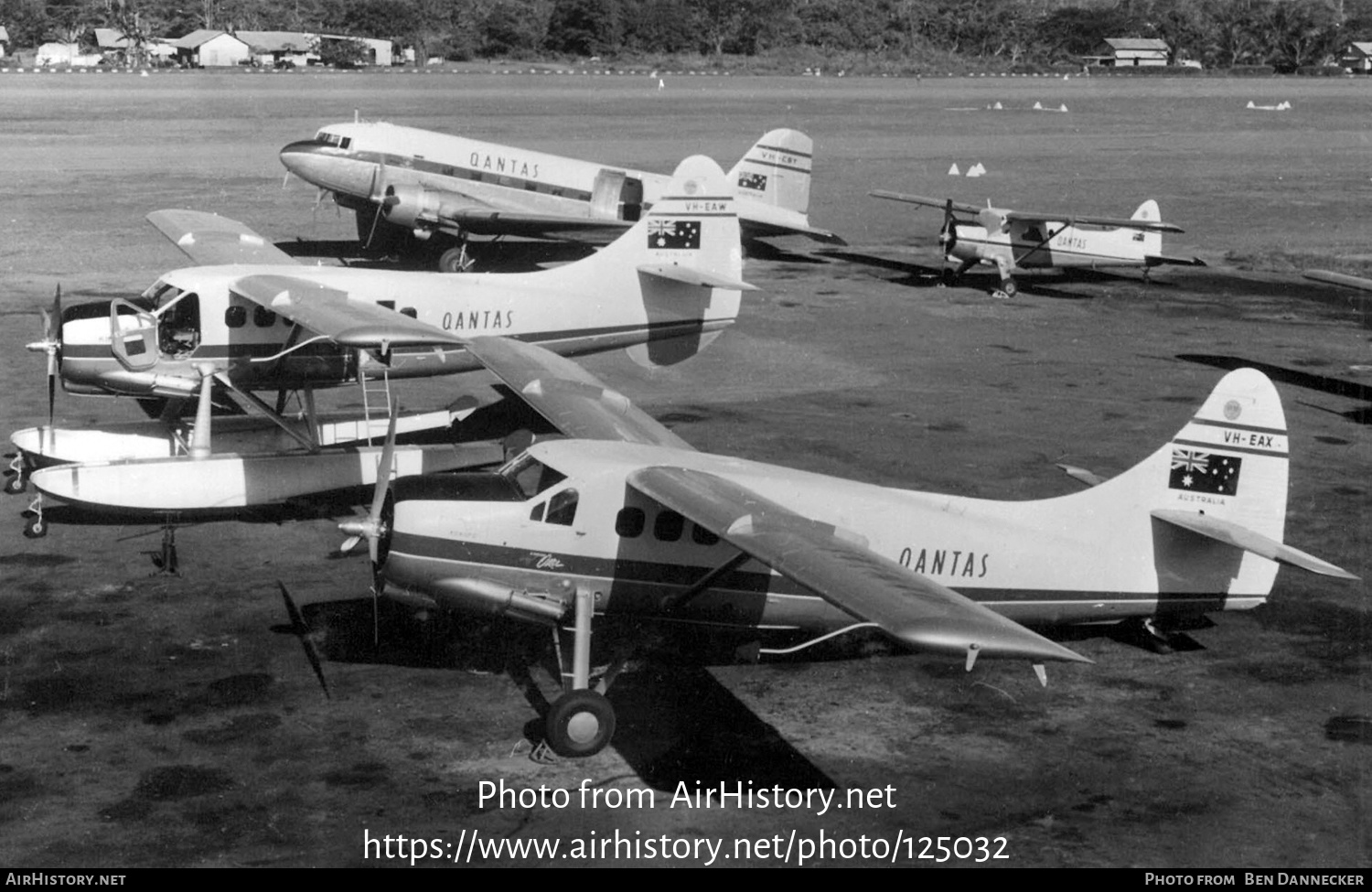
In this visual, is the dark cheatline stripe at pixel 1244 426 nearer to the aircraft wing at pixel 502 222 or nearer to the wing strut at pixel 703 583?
the wing strut at pixel 703 583

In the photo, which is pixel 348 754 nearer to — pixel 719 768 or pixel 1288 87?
pixel 719 768

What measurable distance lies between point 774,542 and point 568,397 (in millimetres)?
4933

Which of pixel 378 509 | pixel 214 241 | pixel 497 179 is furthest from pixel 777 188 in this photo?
pixel 378 509

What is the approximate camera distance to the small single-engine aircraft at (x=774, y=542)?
12.0 m

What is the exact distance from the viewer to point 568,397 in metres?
15.6

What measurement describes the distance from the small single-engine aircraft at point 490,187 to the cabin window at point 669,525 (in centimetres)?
2390

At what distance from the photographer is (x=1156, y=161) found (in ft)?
222

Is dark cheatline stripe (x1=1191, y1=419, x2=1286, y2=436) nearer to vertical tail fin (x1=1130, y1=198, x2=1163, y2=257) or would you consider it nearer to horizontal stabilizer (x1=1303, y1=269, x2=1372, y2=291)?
horizontal stabilizer (x1=1303, y1=269, x2=1372, y2=291)

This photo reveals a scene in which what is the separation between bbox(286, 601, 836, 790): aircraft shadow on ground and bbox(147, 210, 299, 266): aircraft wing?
30.6ft

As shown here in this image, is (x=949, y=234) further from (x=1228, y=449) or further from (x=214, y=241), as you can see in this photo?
(x=1228, y=449)

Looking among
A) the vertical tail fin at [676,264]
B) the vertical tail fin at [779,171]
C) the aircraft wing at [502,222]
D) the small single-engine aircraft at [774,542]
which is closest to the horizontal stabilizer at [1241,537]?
the small single-engine aircraft at [774,542]

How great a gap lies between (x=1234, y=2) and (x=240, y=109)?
151021mm

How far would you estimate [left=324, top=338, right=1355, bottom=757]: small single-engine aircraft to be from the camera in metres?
12.0

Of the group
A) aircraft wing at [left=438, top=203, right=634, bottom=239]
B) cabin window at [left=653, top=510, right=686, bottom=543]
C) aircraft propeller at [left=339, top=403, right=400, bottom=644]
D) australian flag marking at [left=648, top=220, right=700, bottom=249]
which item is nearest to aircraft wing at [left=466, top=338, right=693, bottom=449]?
cabin window at [left=653, top=510, right=686, bottom=543]
